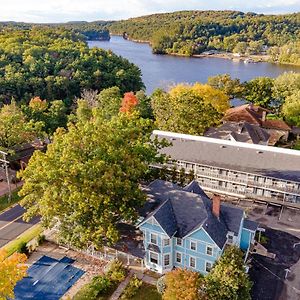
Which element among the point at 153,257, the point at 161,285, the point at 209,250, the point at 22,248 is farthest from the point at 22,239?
the point at 209,250

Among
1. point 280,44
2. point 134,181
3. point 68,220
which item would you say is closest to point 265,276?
point 134,181

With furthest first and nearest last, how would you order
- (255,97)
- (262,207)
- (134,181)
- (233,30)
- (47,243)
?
(233,30)
(255,97)
(262,207)
(47,243)
(134,181)

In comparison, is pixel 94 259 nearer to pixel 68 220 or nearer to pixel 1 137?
pixel 68 220

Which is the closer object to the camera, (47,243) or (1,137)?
(47,243)

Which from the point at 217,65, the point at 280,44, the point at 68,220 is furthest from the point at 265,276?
the point at 280,44

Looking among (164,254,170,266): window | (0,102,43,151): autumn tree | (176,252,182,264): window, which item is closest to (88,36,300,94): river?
(0,102,43,151): autumn tree

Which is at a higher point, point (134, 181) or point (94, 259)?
point (134, 181)

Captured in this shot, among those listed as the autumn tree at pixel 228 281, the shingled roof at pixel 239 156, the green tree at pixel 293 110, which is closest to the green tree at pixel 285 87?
the green tree at pixel 293 110

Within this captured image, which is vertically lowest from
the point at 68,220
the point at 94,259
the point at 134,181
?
the point at 94,259

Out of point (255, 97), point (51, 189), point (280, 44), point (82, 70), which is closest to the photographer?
point (51, 189)
